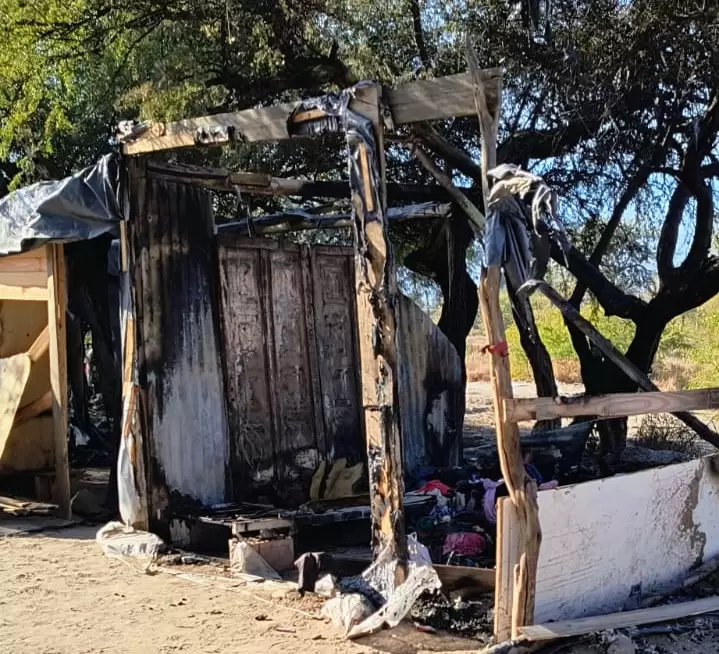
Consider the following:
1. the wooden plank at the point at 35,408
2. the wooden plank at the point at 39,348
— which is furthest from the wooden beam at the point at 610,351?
the wooden plank at the point at 35,408

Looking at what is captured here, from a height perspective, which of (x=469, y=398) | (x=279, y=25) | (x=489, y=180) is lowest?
(x=469, y=398)

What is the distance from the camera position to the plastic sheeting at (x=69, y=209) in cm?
739

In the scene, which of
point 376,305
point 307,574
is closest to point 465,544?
point 307,574

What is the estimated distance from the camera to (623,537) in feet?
17.7

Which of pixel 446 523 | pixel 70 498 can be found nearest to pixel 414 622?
pixel 446 523

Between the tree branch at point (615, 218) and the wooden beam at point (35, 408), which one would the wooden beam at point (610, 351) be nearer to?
the tree branch at point (615, 218)

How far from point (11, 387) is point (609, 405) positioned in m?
6.19

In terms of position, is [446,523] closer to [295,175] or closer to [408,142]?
[408,142]

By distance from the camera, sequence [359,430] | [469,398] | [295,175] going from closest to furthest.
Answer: [359,430] < [295,175] < [469,398]

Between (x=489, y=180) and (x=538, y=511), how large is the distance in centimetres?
191

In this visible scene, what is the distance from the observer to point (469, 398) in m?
21.5

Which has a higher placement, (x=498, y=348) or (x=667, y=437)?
(x=498, y=348)

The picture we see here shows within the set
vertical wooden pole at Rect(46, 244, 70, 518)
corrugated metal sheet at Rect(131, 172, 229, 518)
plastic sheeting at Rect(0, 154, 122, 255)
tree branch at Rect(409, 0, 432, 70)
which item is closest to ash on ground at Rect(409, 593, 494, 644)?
corrugated metal sheet at Rect(131, 172, 229, 518)

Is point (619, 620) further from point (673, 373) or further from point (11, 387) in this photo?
point (673, 373)
